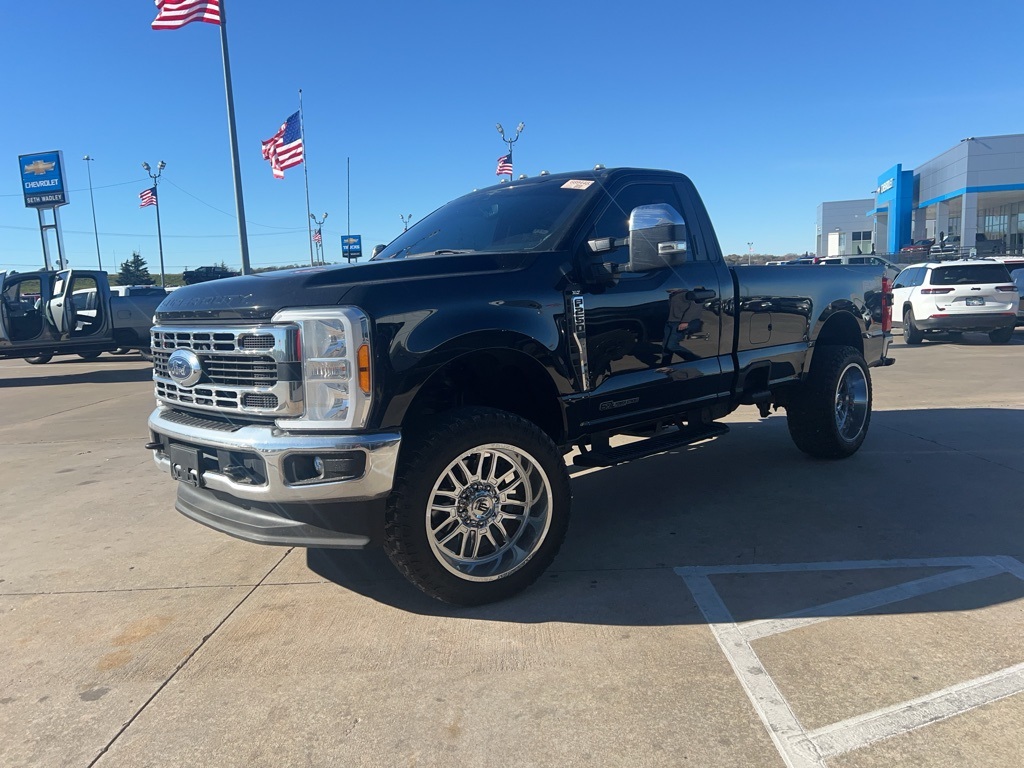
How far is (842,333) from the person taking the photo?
6.39m

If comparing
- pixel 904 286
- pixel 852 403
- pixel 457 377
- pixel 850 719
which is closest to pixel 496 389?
pixel 457 377

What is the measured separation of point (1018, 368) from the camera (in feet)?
38.7

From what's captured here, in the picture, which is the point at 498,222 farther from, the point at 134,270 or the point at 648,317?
the point at 134,270

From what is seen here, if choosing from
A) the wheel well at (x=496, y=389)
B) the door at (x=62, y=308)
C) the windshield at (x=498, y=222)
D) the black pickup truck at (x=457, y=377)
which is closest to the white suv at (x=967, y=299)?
the black pickup truck at (x=457, y=377)

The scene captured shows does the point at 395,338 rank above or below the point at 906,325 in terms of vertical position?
above

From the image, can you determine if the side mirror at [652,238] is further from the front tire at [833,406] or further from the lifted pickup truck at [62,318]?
the lifted pickup truck at [62,318]

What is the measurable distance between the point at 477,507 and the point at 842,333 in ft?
13.9

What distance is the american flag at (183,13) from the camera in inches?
591

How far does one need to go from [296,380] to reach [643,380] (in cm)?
205

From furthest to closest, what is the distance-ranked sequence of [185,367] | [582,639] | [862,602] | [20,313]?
[20,313] → [185,367] → [862,602] → [582,639]

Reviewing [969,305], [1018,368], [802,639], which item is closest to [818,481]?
[802,639]

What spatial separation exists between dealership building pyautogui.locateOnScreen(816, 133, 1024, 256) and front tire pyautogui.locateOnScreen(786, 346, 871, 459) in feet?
107

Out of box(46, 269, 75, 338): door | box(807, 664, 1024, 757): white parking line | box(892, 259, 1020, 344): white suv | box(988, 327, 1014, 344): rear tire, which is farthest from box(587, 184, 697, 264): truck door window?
box(988, 327, 1014, 344): rear tire

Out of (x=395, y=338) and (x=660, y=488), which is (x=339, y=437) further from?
(x=660, y=488)
